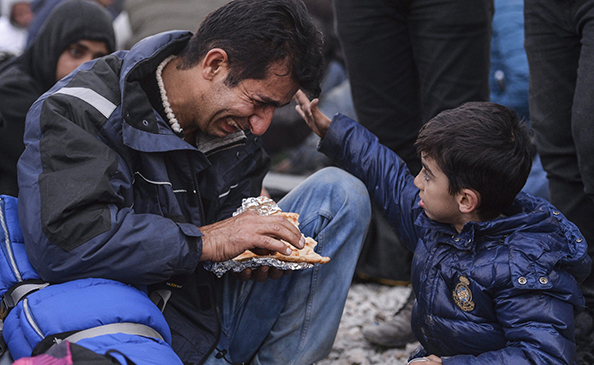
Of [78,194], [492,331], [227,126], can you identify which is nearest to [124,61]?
[227,126]

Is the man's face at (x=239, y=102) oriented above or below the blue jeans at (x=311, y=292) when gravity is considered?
above

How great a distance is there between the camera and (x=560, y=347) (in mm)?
1807

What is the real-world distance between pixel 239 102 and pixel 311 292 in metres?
0.78

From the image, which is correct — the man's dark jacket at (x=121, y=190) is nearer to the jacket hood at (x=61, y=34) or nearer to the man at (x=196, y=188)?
the man at (x=196, y=188)

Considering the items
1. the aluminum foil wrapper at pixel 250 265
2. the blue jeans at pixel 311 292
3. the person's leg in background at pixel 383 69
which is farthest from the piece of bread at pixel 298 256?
the person's leg in background at pixel 383 69

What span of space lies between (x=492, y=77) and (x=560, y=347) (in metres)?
3.01

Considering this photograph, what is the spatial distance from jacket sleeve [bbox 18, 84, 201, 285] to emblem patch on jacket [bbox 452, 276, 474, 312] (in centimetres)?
89

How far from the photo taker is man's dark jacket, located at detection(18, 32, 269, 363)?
1.75 metres

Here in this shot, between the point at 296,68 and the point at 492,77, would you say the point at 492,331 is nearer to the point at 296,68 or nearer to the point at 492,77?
the point at 296,68

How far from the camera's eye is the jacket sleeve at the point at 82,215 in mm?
1737

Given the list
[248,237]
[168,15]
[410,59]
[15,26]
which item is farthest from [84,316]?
[15,26]

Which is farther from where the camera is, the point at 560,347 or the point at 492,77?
the point at 492,77

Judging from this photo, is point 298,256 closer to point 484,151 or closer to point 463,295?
point 463,295

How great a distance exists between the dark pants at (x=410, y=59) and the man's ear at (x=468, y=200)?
2.43ft
